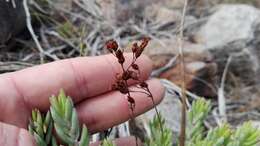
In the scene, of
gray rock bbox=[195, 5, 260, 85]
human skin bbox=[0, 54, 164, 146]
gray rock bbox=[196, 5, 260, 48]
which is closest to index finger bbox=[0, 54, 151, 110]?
human skin bbox=[0, 54, 164, 146]

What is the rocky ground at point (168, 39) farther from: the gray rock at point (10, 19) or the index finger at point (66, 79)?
the index finger at point (66, 79)

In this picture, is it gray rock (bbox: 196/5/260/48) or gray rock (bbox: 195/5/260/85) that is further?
gray rock (bbox: 196/5/260/48)

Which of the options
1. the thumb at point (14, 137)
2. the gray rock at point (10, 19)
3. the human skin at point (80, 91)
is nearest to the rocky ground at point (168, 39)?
the gray rock at point (10, 19)

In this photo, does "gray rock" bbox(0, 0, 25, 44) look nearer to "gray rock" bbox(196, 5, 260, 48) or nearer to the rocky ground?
the rocky ground

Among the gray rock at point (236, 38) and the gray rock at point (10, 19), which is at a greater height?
the gray rock at point (10, 19)

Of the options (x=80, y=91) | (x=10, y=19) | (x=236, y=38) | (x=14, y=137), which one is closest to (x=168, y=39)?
(x=236, y=38)

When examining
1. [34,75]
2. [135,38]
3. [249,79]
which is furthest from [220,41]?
[34,75]

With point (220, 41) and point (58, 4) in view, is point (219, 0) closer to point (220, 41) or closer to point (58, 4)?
point (220, 41)

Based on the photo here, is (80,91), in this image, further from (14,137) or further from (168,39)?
(168,39)
